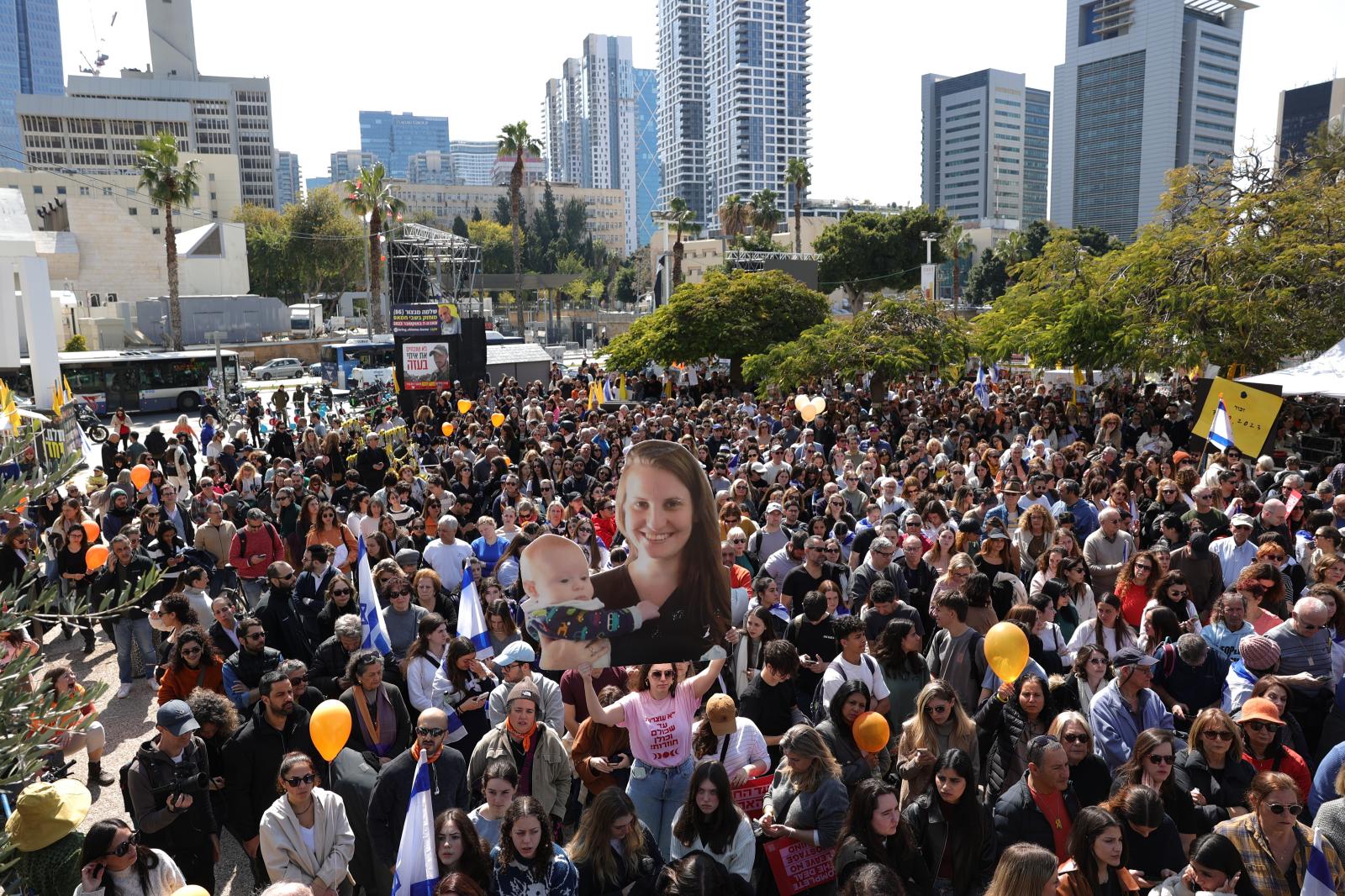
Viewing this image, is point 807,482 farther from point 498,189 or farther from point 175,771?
point 498,189

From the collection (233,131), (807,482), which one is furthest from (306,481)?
(233,131)

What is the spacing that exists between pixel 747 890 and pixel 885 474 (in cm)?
881

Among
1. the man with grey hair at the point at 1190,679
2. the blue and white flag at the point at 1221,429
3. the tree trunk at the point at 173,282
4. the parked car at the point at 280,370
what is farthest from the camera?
the parked car at the point at 280,370

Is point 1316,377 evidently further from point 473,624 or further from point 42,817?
point 42,817

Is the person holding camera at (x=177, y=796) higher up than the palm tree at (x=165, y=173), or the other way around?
the palm tree at (x=165, y=173)

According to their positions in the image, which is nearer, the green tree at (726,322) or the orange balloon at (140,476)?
the orange balloon at (140,476)

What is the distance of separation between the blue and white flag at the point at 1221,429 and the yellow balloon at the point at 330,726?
10500 millimetres

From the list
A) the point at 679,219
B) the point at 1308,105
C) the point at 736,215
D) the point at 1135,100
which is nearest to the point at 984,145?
the point at 1135,100

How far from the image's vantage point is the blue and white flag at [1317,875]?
4043 millimetres

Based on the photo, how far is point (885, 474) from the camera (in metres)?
12.7

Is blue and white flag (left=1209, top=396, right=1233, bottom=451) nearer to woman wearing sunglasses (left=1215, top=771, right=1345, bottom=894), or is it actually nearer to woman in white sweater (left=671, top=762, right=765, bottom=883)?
woman wearing sunglasses (left=1215, top=771, right=1345, bottom=894)

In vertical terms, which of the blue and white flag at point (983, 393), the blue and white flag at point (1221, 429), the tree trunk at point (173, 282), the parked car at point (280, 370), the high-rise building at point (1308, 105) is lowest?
the parked car at point (280, 370)

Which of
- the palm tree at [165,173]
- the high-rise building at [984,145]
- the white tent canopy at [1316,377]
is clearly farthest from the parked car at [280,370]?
the high-rise building at [984,145]

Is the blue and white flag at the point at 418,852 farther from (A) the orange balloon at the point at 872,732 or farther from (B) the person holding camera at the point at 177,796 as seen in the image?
(A) the orange balloon at the point at 872,732
